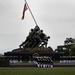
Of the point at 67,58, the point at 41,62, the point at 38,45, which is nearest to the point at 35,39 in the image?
the point at 38,45

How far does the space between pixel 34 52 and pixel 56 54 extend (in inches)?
170

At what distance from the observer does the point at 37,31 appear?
2114 inches

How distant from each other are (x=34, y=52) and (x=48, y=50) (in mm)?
3139

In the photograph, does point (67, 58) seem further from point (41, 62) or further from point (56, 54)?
point (41, 62)

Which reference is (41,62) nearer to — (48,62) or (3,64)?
(48,62)

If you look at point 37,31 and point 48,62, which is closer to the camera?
point 48,62

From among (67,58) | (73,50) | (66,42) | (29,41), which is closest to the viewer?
(67,58)

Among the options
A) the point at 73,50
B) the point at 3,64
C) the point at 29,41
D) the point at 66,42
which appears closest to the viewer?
the point at 3,64

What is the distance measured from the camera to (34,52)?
53.5m

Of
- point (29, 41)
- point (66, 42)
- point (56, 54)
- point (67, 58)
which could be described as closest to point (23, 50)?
point (29, 41)

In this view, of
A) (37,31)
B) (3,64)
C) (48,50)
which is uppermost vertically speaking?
(37,31)

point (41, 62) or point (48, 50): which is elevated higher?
point (48, 50)

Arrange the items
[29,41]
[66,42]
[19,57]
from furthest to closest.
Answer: [66,42] < [29,41] < [19,57]

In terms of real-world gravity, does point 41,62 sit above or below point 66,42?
below
